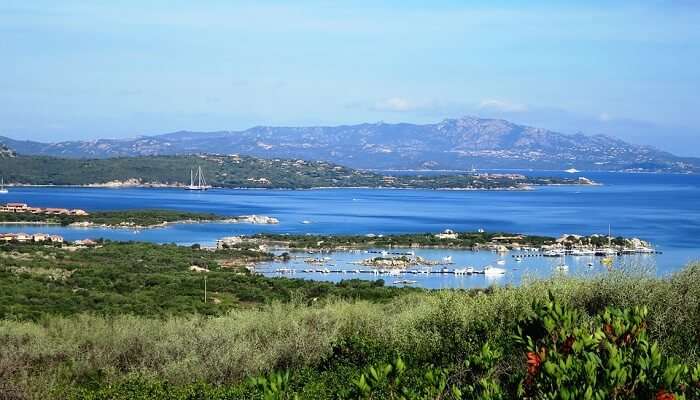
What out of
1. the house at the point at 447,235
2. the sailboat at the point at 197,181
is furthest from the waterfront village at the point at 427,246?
the sailboat at the point at 197,181

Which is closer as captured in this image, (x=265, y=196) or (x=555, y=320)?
(x=555, y=320)

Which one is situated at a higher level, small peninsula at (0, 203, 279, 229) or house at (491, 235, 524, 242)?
small peninsula at (0, 203, 279, 229)

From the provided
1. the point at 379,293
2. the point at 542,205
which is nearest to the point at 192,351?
the point at 379,293

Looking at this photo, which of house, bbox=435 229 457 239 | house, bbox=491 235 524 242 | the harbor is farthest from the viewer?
house, bbox=435 229 457 239

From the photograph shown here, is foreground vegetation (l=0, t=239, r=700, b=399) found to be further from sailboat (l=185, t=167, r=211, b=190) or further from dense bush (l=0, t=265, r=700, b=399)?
sailboat (l=185, t=167, r=211, b=190)

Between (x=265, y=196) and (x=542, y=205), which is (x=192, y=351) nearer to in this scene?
(x=542, y=205)

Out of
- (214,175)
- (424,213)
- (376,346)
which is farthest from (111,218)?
(214,175)

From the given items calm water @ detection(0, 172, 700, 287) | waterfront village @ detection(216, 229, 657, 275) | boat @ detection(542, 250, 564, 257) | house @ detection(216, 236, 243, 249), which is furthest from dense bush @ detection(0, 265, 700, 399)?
boat @ detection(542, 250, 564, 257)
